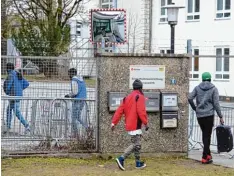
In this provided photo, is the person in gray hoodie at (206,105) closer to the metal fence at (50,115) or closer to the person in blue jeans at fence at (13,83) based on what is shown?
the metal fence at (50,115)

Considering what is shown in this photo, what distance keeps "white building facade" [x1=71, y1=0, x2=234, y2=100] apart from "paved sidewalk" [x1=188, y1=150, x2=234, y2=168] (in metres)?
18.4

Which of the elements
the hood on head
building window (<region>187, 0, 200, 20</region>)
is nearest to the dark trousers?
the hood on head

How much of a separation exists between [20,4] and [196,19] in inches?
493

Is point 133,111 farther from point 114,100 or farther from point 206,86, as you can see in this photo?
point 206,86

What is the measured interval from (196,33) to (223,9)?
8.20 ft

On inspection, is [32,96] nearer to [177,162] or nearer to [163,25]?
[177,162]

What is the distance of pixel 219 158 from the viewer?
12.6 meters

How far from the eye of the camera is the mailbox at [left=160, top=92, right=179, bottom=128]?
12.5m

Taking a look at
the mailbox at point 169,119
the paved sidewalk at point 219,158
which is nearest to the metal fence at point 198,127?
the paved sidewalk at point 219,158

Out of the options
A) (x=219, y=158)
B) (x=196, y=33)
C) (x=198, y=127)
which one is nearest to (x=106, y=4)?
(x=196, y=33)

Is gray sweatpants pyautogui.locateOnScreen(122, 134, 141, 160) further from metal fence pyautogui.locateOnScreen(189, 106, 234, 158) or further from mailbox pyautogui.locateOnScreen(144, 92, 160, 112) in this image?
metal fence pyautogui.locateOnScreen(189, 106, 234, 158)

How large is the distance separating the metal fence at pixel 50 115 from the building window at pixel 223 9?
24.1 m

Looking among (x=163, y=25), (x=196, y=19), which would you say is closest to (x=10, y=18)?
(x=163, y=25)

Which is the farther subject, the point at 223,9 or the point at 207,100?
the point at 223,9
